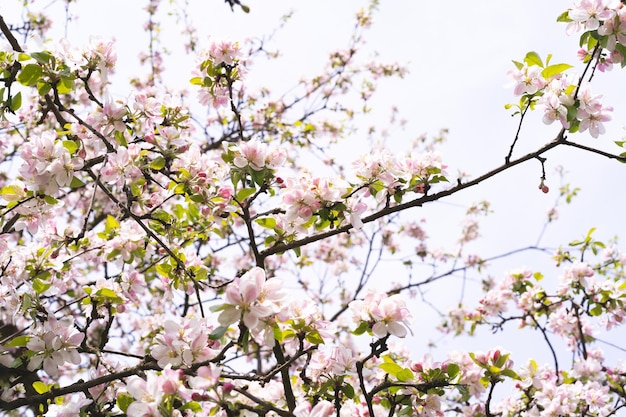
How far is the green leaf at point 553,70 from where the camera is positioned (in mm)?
2180

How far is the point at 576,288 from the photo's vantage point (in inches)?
152

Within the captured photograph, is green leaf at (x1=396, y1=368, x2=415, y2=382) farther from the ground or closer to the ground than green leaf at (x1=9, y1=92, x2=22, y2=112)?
closer to the ground

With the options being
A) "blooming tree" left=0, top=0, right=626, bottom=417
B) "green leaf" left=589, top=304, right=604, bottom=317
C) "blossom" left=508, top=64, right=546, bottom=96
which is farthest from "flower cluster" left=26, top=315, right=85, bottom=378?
"green leaf" left=589, top=304, right=604, bottom=317

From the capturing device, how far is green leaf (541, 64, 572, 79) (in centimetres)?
218

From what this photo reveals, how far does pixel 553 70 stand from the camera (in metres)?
2.19

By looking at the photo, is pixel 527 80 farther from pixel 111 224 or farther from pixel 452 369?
pixel 111 224

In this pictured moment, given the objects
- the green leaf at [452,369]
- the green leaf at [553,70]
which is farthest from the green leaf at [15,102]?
the green leaf at [553,70]

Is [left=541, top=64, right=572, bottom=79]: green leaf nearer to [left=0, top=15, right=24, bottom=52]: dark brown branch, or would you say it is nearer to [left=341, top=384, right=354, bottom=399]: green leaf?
[left=341, top=384, right=354, bottom=399]: green leaf

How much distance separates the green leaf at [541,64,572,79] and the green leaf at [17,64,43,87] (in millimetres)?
2054

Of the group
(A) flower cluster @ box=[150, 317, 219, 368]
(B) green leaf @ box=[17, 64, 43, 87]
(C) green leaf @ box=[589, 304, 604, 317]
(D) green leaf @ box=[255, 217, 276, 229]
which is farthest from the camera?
Answer: (C) green leaf @ box=[589, 304, 604, 317]

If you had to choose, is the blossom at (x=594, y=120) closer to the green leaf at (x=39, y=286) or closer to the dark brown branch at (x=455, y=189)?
the dark brown branch at (x=455, y=189)

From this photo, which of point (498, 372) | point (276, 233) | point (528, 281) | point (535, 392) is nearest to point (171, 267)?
point (276, 233)

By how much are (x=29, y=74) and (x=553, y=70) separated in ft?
6.94

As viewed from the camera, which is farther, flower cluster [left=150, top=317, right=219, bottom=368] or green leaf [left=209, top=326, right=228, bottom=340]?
flower cluster [left=150, top=317, right=219, bottom=368]
